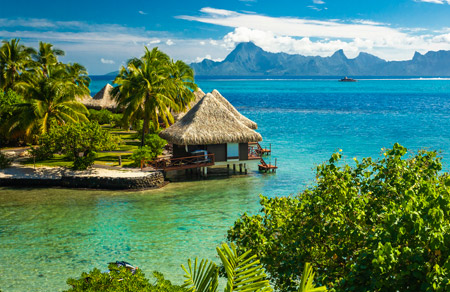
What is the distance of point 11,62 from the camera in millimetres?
40688

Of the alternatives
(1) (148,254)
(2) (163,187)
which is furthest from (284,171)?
(1) (148,254)

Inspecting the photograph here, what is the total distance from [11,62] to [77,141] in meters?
20.2

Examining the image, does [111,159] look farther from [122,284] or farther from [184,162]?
[122,284]

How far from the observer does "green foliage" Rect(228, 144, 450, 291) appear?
230 inches

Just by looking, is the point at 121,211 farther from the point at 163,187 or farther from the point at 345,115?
the point at 345,115

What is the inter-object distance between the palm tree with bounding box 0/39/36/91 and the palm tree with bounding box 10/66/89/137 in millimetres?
13268

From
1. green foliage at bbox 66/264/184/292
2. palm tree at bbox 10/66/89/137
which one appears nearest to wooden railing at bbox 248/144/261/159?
palm tree at bbox 10/66/89/137

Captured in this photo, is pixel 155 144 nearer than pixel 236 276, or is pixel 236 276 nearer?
pixel 236 276

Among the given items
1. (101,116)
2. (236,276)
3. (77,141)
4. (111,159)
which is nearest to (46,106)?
(77,141)

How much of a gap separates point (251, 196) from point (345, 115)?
55.5 meters

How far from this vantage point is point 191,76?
42.7 m

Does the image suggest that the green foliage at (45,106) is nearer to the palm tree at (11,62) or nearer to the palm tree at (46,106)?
the palm tree at (46,106)

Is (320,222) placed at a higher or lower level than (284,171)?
higher

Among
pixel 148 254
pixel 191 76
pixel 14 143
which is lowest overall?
pixel 148 254
